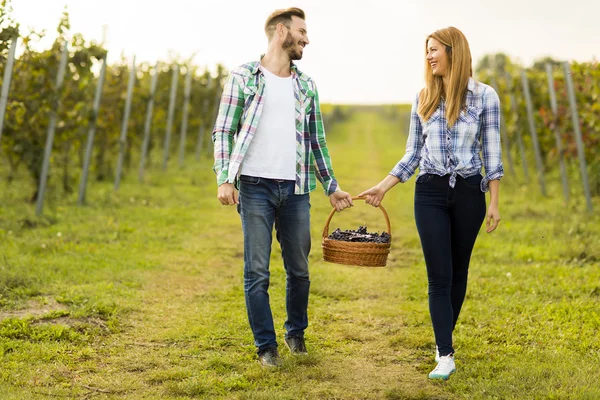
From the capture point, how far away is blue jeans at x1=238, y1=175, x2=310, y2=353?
423cm

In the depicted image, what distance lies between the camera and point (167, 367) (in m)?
4.29

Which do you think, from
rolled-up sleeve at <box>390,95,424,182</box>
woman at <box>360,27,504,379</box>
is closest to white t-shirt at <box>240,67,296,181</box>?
rolled-up sleeve at <box>390,95,424,182</box>

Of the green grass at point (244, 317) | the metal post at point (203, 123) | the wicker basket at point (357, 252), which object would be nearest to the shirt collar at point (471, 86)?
the wicker basket at point (357, 252)

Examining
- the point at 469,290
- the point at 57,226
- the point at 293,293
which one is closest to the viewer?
the point at 293,293

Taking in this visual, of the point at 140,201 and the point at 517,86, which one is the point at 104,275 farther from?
the point at 517,86

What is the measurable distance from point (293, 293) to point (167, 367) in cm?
81

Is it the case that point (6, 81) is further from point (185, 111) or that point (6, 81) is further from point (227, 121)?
point (185, 111)

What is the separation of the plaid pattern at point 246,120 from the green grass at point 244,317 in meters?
1.05

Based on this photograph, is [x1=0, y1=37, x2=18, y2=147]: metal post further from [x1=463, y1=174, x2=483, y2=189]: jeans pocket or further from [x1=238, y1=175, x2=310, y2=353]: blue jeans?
[x1=463, y1=174, x2=483, y2=189]: jeans pocket

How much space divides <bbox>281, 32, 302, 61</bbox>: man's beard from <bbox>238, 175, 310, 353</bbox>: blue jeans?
694mm

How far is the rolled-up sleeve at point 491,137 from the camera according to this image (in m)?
4.08

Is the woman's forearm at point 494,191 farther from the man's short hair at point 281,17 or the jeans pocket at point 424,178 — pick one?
the man's short hair at point 281,17

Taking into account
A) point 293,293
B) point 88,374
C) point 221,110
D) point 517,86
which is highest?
point 517,86

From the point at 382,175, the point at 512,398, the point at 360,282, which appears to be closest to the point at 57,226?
the point at 360,282
